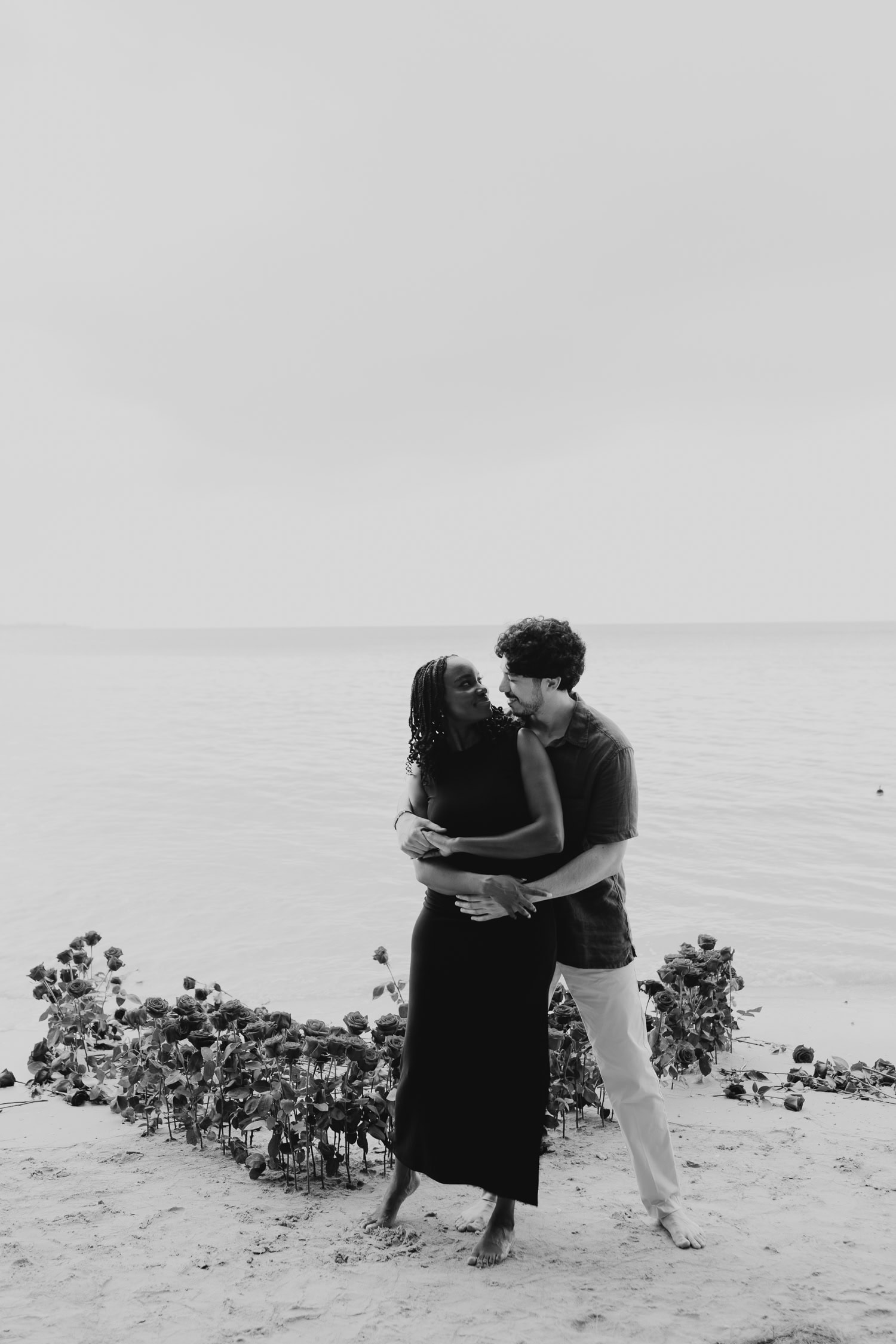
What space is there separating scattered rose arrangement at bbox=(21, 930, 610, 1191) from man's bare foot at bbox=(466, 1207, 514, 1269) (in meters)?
0.64

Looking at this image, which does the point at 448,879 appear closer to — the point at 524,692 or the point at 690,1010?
the point at 524,692

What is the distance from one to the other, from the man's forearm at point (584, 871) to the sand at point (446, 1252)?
4.20 ft

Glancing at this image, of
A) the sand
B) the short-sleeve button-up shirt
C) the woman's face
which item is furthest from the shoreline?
the woman's face

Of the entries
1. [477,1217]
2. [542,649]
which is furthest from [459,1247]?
[542,649]

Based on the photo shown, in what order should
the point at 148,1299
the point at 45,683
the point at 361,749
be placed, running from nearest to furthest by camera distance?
the point at 148,1299, the point at 361,749, the point at 45,683

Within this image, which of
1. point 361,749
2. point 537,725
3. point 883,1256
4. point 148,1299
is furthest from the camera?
point 361,749

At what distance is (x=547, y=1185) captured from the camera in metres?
4.11

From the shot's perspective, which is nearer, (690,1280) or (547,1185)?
(690,1280)

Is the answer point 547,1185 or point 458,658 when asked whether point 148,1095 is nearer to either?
point 547,1185

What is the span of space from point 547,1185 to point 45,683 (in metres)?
53.4

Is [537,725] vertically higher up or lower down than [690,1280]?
higher up

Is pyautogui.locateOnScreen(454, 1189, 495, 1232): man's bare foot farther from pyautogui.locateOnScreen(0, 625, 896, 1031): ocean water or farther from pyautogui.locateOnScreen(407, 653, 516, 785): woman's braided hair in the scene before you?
pyautogui.locateOnScreen(0, 625, 896, 1031): ocean water

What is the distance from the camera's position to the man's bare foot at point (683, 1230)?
140 inches

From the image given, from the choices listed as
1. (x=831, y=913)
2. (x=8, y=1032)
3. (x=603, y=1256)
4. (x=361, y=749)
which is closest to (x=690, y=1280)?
(x=603, y=1256)
